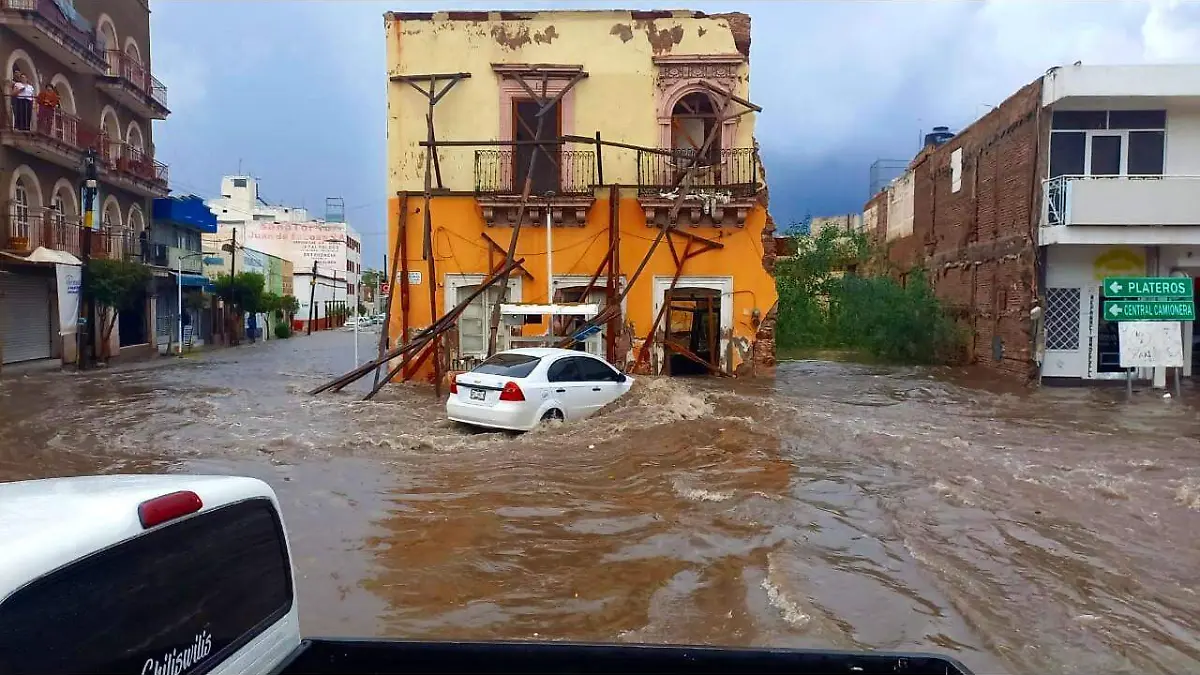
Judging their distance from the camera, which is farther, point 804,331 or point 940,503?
point 804,331

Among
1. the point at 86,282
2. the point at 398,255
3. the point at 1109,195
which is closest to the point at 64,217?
the point at 86,282

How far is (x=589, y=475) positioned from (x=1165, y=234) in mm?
17030

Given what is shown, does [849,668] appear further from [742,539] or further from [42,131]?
[42,131]

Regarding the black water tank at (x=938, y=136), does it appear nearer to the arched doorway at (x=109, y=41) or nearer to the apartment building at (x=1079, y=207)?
the apartment building at (x=1079, y=207)

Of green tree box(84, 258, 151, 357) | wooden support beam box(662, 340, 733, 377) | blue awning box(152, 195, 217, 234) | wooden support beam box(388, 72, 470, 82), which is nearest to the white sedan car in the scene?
wooden support beam box(662, 340, 733, 377)

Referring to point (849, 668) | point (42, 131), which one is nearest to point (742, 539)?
point (849, 668)

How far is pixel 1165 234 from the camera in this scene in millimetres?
19266

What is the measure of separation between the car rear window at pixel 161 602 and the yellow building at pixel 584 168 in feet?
54.6

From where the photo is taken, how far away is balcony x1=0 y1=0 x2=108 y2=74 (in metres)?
23.5

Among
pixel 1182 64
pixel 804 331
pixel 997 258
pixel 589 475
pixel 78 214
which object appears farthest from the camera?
pixel 804 331

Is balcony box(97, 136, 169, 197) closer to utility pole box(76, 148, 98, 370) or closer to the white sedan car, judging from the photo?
utility pole box(76, 148, 98, 370)

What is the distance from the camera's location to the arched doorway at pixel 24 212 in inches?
946

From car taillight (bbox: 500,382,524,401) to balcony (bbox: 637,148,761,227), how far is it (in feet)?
28.2

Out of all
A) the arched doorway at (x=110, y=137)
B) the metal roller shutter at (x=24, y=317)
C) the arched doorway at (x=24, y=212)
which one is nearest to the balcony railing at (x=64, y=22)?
the arched doorway at (x=110, y=137)
